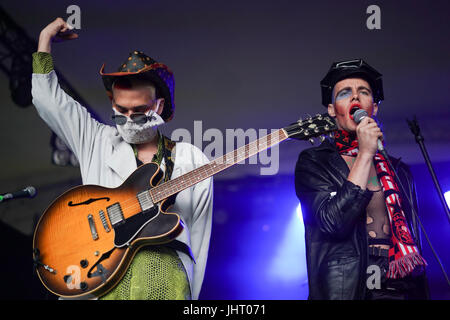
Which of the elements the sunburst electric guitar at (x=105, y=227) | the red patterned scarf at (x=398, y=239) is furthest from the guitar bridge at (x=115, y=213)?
the red patterned scarf at (x=398, y=239)

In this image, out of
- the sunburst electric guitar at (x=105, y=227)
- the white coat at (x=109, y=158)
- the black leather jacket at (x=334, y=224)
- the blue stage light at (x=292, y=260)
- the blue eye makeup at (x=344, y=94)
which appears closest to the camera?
the sunburst electric guitar at (x=105, y=227)

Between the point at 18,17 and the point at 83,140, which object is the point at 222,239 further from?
the point at 18,17

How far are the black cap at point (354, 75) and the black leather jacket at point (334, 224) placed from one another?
366 millimetres

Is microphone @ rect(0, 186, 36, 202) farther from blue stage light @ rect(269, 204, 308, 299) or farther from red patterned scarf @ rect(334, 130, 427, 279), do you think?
blue stage light @ rect(269, 204, 308, 299)

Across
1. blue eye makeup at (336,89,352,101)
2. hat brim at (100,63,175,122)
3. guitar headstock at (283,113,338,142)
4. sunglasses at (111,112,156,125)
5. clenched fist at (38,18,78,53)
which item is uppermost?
clenched fist at (38,18,78,53)

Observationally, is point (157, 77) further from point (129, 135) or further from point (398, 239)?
point (398, 239)

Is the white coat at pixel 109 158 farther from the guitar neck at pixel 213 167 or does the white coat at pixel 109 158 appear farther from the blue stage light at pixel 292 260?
the blue stage light at pixel 292 260

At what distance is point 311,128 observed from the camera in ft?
8.87

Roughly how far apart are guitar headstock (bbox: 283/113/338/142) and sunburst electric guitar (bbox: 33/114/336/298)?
165mm

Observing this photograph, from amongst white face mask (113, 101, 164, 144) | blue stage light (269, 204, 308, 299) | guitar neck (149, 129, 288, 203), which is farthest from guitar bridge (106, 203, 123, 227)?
blue stage light (269, 204, 308, 299)

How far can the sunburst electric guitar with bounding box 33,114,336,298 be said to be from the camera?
7.68ft

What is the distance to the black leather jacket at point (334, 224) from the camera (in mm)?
2447

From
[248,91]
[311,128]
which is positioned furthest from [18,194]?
[248,91]

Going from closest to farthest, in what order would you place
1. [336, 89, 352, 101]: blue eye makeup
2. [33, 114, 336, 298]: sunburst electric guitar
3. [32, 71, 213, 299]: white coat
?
[33, 114, 336, 298]: sunburst electric guitar < [32, 71, 213, 299]: white coat < [336, 89, 352, 101]: blue eye makeup
